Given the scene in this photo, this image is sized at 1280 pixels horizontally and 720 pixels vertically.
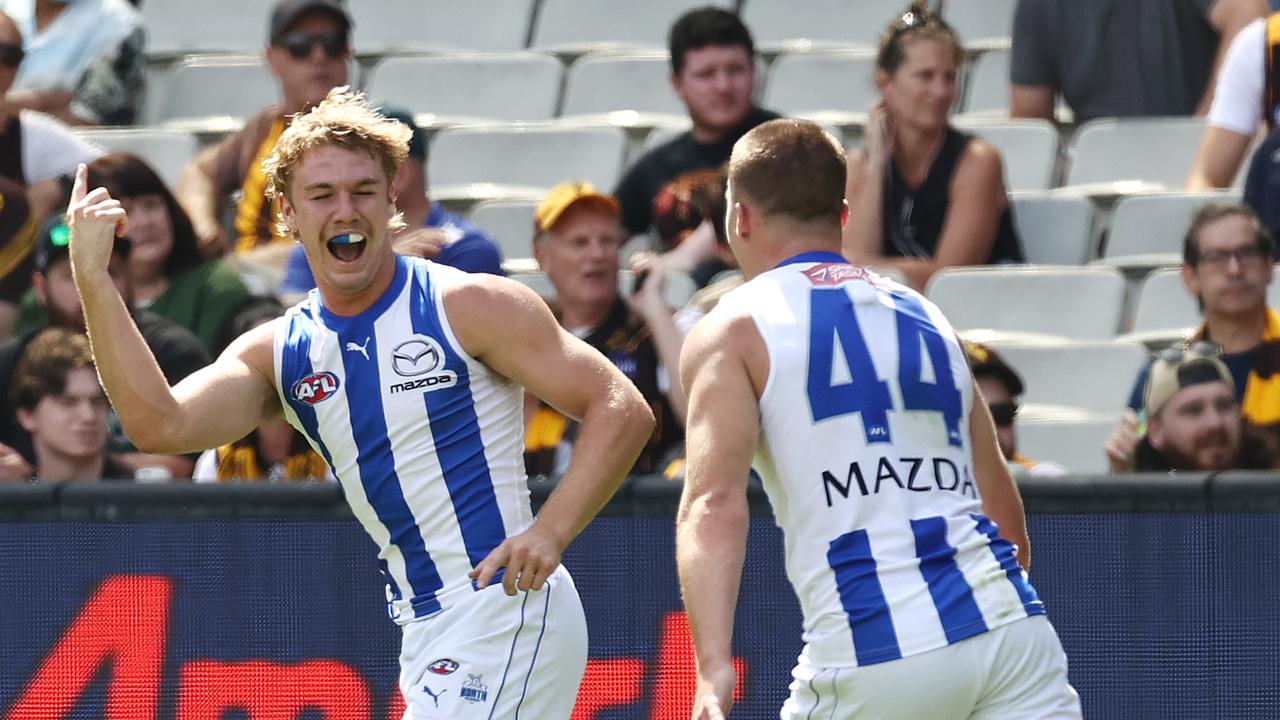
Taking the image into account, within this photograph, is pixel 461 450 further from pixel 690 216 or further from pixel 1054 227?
pixel 1054 227

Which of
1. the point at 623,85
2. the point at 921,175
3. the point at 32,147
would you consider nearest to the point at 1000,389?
the point at 921,175

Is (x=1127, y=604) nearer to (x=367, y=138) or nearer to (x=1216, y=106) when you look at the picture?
(x=367, y=138)

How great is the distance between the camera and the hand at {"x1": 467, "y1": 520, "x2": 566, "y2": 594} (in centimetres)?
420

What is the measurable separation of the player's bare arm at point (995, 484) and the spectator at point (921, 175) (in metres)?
3.20

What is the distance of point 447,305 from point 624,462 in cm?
50

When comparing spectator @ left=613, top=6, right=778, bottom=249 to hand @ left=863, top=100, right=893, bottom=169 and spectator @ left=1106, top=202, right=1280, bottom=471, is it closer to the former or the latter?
hand @ left=863, top=100, right=893, bottom=169

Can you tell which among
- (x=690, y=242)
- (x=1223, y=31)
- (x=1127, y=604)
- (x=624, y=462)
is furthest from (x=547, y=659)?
(x=1223, y=31)

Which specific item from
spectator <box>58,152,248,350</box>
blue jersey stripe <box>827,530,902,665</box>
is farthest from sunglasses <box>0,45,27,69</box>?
blue jersey stripe <box>827,530,902,665</box>

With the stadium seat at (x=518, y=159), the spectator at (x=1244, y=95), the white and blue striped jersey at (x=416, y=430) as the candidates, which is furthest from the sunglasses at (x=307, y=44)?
the white and blue striped jersey at (x=416, y=430)

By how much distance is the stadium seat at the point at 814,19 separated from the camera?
9.55 m

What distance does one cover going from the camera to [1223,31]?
808 centimetres

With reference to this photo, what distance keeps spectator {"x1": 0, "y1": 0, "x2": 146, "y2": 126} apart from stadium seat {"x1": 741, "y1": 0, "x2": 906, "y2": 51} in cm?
277

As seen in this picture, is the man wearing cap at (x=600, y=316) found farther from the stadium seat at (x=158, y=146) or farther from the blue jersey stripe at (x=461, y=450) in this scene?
the stadium seat at (x=158, y=146)

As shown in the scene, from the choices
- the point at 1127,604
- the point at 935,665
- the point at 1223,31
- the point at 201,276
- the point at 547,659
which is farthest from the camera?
the point at 1223,31
